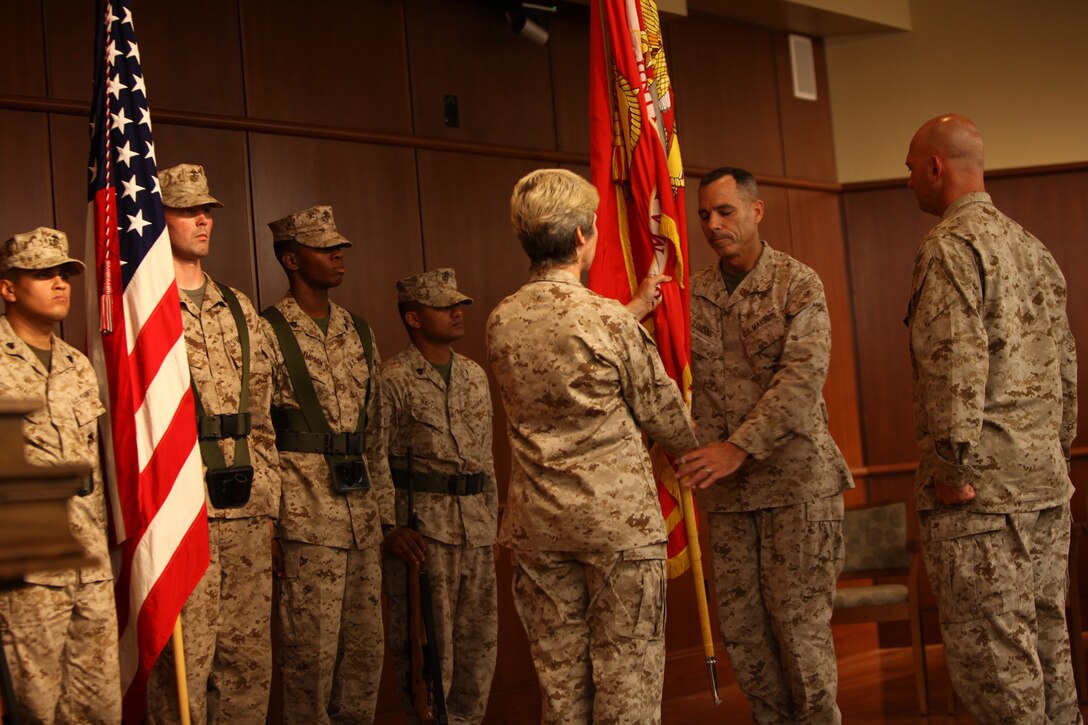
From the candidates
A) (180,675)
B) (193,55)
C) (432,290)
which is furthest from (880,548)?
(193,55)

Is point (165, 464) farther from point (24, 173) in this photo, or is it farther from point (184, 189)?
point (24, 173)

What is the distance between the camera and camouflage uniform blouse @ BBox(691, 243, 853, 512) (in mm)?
3467

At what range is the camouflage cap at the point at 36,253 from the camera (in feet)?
11.4

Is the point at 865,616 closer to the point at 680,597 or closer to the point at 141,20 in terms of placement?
the point at 680,597

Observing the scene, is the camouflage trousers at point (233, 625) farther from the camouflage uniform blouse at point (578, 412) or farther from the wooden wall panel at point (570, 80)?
the wooden wall panel at point (570, 80)

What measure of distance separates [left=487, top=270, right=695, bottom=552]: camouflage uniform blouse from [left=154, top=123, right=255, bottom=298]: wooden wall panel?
A: 2.22m

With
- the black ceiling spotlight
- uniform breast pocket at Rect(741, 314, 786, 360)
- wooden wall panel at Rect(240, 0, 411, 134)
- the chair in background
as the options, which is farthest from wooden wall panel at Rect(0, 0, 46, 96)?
the chair in background

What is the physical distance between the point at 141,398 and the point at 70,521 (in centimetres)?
38

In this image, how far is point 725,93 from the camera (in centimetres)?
653

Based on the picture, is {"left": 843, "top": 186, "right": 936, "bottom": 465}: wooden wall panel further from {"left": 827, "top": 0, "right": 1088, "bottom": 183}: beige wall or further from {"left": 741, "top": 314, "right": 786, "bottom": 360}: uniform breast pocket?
{"left": 741, "top": 314, "right": 786, "bottom": 360}: uniform breast pocket

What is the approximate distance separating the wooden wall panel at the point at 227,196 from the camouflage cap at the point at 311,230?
0.45 meters

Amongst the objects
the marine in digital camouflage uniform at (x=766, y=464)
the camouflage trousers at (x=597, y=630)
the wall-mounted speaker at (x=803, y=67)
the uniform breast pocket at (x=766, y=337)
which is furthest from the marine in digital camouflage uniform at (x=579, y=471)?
the wall-mounted speaker at (x=803, y=67)

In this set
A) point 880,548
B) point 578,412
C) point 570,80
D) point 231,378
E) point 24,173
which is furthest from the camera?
point 570,80

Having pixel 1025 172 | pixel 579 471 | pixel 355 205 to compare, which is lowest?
pixel 579 471
